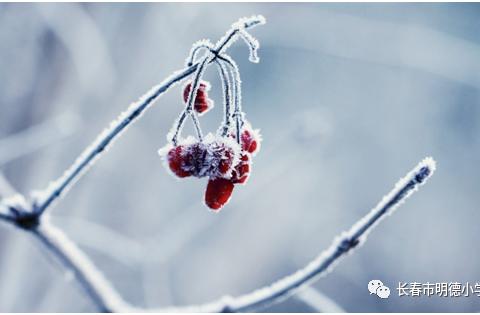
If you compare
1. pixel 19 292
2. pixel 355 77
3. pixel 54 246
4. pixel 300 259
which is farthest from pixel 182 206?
pixel 54 246

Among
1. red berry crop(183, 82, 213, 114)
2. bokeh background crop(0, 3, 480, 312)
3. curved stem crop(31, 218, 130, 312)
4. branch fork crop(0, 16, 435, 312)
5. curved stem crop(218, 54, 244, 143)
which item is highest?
bokeh background crop(0, 3, 480, 312)

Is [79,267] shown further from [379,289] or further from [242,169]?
[379,289]

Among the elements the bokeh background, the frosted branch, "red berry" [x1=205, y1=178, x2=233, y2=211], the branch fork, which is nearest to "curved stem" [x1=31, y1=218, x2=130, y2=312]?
the branch fork

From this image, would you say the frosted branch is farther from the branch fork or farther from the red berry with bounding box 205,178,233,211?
the red berry with bounding box 205,178,233,211

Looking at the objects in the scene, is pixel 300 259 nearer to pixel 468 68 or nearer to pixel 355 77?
pixel 355 77

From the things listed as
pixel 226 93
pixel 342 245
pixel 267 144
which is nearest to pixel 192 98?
pixel 226 93

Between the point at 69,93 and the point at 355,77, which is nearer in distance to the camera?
the point at 69,93
